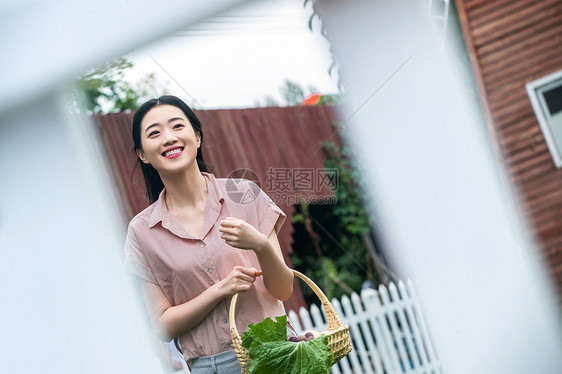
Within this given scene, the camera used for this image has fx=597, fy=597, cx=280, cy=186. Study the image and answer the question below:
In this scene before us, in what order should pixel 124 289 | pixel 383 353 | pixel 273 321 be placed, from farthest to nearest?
pixel 383 353 < pixel 124 289 < pixel 273 321

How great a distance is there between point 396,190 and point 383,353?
67 cm

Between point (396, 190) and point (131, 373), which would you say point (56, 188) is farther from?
point (396, 190)

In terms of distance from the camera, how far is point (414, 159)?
1416 millimetres

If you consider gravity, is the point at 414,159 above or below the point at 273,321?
above

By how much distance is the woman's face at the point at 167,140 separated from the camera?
3.60 ft

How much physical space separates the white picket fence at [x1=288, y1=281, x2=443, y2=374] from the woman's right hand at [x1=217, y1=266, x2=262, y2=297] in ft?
1.94

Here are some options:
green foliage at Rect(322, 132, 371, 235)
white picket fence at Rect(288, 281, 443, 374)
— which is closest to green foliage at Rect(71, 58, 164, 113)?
green foliage at Rect(322, 132, 371, 235)

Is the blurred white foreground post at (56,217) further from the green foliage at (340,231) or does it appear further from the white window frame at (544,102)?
the white window frame at (544,102)

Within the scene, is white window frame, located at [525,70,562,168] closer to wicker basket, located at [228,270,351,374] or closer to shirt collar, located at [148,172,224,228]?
wicker basket, located at [228,270,351,374]

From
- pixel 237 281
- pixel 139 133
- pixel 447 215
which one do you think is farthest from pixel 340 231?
pixel 139 133

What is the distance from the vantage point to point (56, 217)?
142 cm

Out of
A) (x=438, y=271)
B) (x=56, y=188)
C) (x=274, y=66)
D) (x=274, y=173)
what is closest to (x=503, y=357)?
(x=438, y=271)

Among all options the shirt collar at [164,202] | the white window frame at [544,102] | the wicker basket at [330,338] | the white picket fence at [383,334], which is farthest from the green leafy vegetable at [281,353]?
the white window frame at [544,102]

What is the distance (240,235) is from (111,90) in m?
0.46
